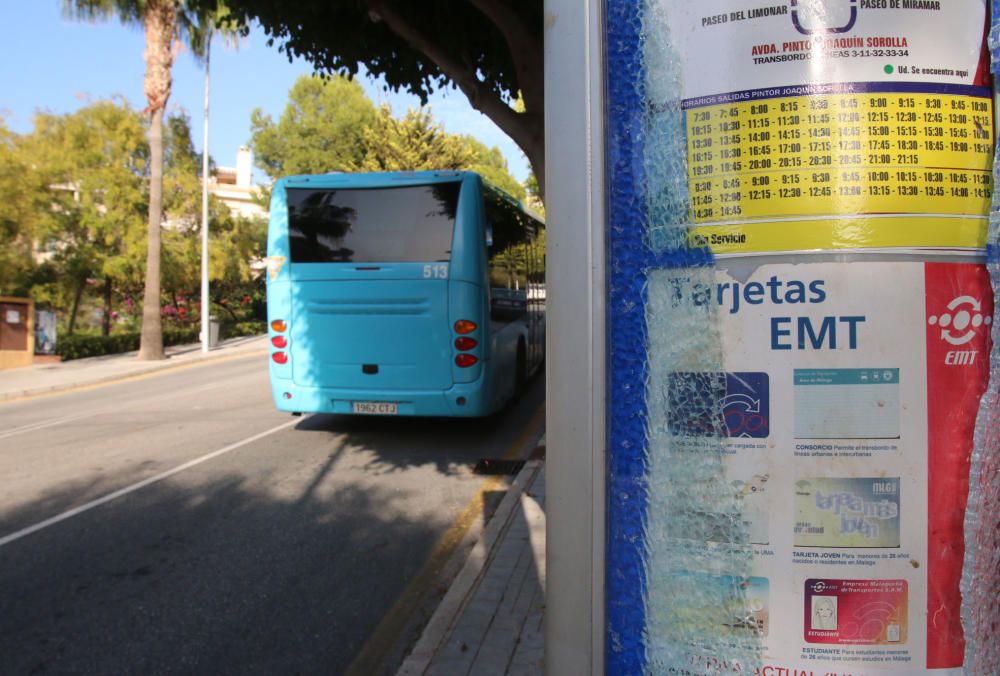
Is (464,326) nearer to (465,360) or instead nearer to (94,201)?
(465,360)

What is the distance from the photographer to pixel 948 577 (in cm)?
146

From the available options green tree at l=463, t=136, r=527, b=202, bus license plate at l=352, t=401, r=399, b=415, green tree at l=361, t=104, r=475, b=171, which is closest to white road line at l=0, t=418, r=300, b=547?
bus license plate at l=352, t=401, r=399, b=415

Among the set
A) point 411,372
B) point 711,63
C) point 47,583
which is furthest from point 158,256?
point 711,63

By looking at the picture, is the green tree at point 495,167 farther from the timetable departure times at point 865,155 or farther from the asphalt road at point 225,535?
the timetable departure times at point 865,155

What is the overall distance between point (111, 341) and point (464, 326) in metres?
19.2

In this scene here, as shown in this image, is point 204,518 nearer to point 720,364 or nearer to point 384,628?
point 384,628

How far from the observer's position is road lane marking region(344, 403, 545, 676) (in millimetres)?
3891

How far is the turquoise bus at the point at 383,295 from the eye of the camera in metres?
8.84

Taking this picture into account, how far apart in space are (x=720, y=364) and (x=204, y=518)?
5.70 metres

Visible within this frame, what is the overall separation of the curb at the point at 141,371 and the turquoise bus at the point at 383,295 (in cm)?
918

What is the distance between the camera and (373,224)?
30.0 ft

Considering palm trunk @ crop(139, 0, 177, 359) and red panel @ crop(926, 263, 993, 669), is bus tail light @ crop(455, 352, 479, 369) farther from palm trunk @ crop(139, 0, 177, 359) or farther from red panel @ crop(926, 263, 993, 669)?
palm trunk @ crop(139, 0, 177, 359)

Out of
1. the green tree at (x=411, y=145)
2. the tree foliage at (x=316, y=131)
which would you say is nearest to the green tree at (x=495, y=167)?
the tree foliage at (x=316, y=131)

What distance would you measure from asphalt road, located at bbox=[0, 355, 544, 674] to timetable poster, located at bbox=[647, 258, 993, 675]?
114 inches
